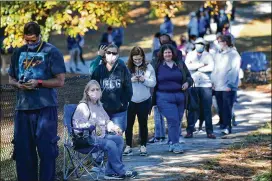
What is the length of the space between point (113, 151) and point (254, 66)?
51.1ft

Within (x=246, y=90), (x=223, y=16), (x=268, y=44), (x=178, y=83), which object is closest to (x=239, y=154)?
(x=178, y=83)

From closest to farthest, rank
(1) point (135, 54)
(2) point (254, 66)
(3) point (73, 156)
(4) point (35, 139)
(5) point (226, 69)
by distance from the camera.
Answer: (4) point (35, 139)
(3) point (73, 156)
(1) point (135, 54)
(5) point (226, 69)
(2) point (254, 66)

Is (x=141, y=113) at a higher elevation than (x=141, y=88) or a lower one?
lower

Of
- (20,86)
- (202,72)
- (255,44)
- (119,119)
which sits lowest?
(119,119)

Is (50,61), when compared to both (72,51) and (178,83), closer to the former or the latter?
(178,83)

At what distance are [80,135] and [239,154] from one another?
3.40m

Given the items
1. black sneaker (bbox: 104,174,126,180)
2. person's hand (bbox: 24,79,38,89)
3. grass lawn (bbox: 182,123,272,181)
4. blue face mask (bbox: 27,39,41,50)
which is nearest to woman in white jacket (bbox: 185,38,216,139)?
grass lawn (bbox: 182,123,272,181)

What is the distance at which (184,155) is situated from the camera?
38.1ft

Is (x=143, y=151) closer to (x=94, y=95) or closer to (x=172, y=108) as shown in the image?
(x=172, y=108)

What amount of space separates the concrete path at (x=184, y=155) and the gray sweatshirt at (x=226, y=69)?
0.98 meters

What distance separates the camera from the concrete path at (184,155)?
33.2 ft

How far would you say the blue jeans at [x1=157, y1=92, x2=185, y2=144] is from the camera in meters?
11.7

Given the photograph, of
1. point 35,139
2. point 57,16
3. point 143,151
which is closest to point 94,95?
point 35,139

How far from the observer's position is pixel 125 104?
10.6 m
